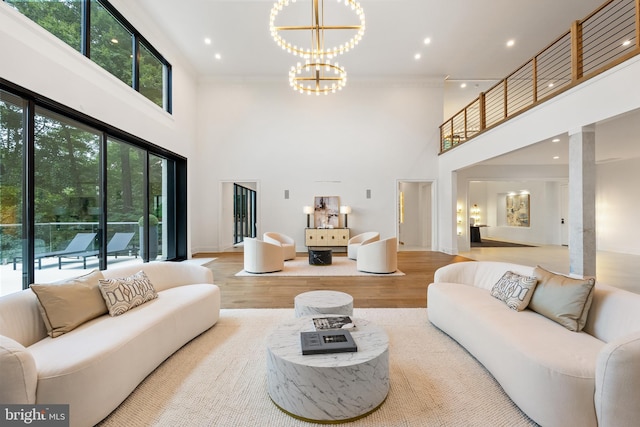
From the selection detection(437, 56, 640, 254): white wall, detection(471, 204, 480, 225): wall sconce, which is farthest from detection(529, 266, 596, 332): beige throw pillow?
detection(471, 204, 480, 225): wall sconce

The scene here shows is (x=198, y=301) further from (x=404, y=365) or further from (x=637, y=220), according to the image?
(x=637, y=220)

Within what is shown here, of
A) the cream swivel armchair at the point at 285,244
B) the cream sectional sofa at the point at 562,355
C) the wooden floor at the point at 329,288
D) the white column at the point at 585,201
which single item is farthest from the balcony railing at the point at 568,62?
the cream swivel armchair at the point at 285,244

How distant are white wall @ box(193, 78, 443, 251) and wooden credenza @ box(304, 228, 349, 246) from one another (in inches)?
16.4

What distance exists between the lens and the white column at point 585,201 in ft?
13.2

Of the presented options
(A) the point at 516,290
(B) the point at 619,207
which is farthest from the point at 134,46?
(B) the point at 619,207

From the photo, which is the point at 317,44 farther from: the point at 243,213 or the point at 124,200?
the point at 243,213

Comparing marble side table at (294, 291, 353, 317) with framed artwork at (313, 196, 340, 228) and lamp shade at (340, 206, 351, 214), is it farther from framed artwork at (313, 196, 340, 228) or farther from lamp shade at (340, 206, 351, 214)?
framed artwork at (313, 196, 340, 228)

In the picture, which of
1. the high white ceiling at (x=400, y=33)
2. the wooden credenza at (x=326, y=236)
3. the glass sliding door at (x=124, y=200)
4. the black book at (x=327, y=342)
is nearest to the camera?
the black book at (x=327, y=342)

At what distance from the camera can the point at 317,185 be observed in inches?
351

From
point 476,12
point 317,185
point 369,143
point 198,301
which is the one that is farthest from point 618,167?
point 198,301

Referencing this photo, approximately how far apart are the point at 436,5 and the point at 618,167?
27.3ft

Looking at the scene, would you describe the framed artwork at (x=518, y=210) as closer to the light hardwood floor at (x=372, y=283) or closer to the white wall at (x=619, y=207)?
the white wall at (x=619, y=207)

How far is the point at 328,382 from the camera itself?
164 cm

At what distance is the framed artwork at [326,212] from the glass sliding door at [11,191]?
21.5 ft
